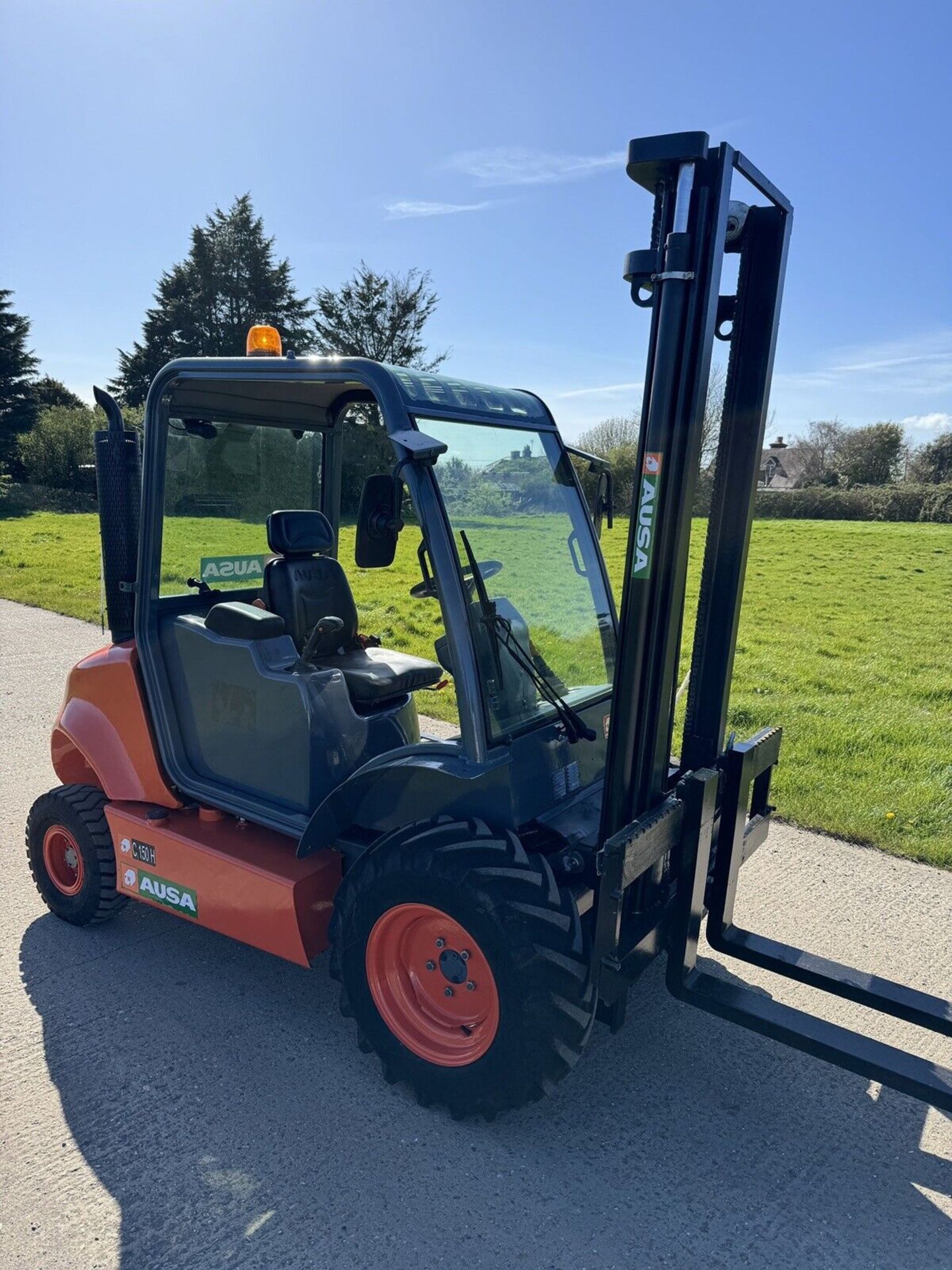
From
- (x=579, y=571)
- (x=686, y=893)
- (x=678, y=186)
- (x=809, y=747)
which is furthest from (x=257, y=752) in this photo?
(x=809, y=747)

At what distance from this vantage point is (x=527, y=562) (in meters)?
3.26

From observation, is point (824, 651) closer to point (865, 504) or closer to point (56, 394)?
point (865, 504)

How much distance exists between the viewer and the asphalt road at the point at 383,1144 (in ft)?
7.72

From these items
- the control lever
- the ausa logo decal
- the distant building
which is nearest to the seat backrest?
the control lever

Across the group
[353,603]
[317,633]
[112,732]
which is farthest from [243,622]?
[112,732]

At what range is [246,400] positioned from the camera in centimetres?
368

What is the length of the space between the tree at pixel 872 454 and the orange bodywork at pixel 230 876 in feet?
137

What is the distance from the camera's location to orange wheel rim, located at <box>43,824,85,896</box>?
153 inches

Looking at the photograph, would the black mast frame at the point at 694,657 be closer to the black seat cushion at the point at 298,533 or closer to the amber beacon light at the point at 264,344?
the amber beacon light at the point at 264,344

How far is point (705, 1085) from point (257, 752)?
206 centimetres

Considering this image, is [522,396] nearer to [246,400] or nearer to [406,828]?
[246,400]

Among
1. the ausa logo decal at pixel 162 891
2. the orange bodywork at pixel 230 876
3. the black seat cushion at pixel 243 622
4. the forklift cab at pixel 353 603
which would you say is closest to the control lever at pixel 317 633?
the forklift cab at pixel 353 603

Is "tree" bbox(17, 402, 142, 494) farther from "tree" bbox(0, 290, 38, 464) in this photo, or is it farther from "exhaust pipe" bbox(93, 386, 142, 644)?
"exhaust pipe" bbox(93, 386, 142, 644)

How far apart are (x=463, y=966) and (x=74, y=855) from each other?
2.12 m
